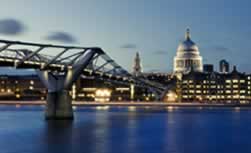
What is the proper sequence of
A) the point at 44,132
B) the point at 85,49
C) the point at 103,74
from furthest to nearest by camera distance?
the point at 103,74 → the point at 85,49 → the point at 44,132

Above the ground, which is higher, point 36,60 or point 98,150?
point 36,60

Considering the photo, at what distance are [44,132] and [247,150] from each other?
2632 centimetres

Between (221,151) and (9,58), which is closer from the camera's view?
(221,151)

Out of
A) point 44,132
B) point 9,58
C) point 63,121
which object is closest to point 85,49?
point 63,121

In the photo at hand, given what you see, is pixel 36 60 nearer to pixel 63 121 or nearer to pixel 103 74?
pixel 63 121

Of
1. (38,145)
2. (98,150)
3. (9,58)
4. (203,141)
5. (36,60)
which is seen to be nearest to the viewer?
(98,150)

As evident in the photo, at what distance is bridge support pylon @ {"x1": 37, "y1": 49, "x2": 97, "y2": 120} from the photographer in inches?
3233

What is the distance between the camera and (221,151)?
47.5m

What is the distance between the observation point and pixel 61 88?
82.5 meters

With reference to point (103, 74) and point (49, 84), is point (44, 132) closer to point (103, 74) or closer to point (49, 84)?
point (49, 84)

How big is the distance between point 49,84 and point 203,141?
1310 inches

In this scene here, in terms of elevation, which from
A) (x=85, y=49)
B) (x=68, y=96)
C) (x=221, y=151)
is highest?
(x=85, y=49)

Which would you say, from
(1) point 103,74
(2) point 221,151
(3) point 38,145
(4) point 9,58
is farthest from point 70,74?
(2) point 221,151

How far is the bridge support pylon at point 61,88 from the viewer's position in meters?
82.1
